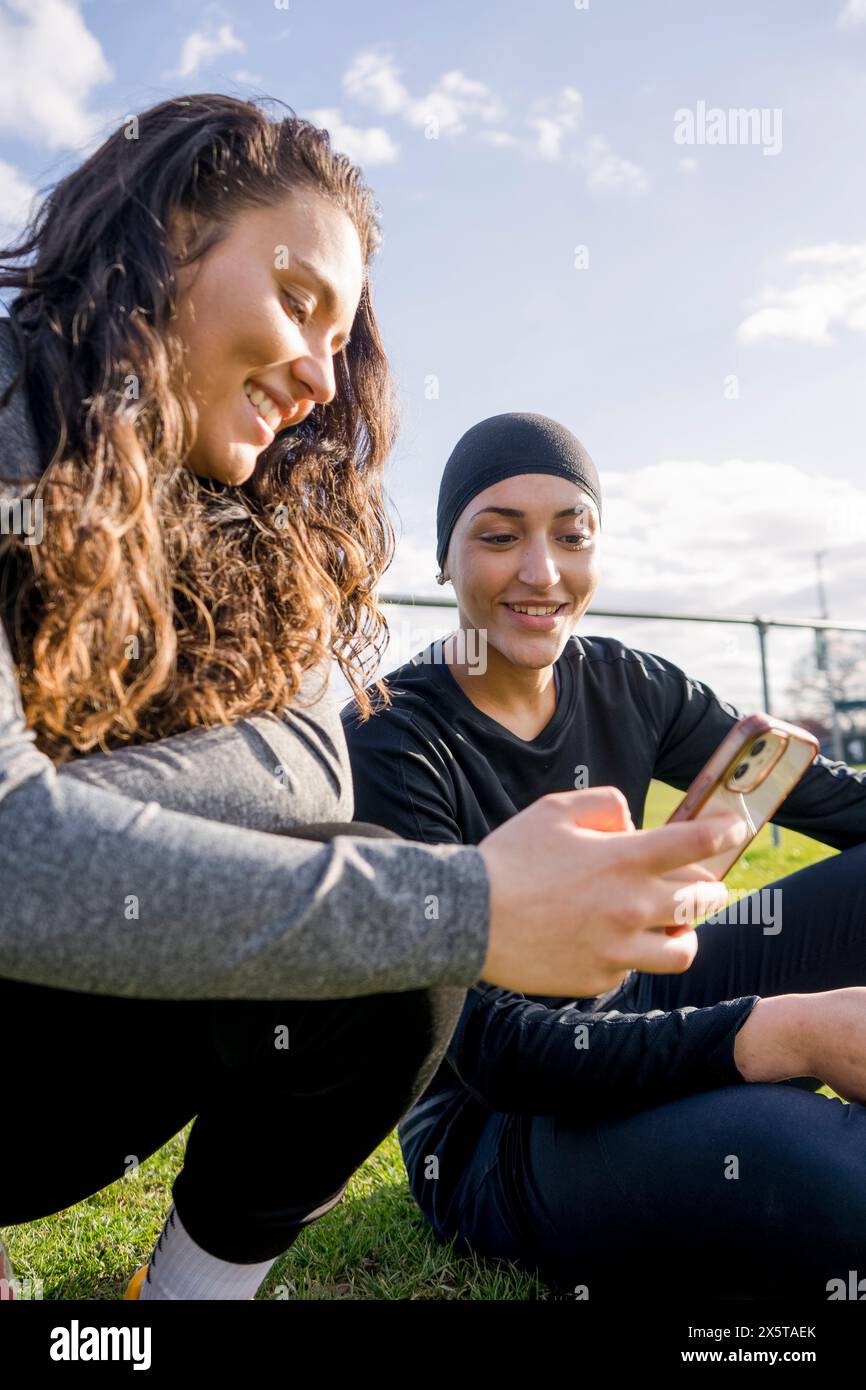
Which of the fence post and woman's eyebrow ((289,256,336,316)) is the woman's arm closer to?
woman's eyebrow ((289,256,336,316))

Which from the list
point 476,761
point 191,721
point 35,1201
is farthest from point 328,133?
point 35,1201

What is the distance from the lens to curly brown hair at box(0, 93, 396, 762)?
0.98 m

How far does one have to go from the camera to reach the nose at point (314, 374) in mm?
1214

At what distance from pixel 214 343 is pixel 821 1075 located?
1.15 metres

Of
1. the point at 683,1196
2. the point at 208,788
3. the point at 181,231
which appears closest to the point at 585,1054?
the point at 683,1196

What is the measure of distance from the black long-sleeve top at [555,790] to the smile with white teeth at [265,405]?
57 centimetres

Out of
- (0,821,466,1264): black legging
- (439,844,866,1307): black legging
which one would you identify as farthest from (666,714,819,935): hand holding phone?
(439,844,866,1307): black legging

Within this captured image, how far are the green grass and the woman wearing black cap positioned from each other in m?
0.06

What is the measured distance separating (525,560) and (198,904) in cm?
123

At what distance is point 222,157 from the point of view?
3.84 ft

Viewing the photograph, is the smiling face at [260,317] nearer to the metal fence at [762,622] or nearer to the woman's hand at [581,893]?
the woman's hand at [581,893]

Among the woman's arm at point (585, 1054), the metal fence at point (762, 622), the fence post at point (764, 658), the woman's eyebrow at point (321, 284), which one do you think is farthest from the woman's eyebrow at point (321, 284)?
the fence post at point (764, 658)

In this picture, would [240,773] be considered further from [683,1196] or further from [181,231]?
[683,1196]

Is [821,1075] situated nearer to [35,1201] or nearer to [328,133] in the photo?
[35,1201]
